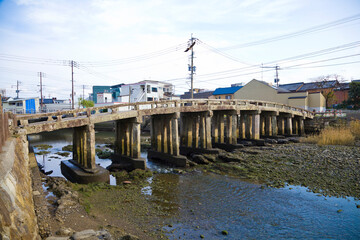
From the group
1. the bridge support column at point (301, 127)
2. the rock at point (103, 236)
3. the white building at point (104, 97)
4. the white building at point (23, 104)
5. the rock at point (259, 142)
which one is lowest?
the rock at point (259, 142)

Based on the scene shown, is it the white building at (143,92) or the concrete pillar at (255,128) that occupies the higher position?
the white building at (143,92)

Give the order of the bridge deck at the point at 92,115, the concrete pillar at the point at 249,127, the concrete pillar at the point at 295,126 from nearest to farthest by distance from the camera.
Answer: the bridge deck at the point at 92,115, the concrete pillar at the point at 249,127, the concrete pillar at the point at 295,126

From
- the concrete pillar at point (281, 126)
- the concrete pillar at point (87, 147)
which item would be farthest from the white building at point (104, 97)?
the concrete pillar at point (87, 147)

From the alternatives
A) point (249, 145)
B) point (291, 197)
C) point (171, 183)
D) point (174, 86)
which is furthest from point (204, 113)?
point (174, 86)

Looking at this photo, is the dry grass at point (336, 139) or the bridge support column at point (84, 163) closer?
the bridge support column at point (84, 163)

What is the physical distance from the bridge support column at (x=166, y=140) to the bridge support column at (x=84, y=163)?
5.10 m

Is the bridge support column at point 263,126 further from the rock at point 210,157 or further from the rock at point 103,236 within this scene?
the rock at point 103,236

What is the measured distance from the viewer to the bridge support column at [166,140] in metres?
15.5

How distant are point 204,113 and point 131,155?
671 centimetres

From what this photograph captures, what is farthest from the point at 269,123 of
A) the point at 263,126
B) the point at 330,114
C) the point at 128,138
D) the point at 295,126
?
the point at 128,138

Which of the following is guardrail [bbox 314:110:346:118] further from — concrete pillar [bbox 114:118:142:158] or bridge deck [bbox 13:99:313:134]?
concrete pillar [bbox 114:118:142:158]

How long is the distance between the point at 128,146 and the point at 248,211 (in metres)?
8.73

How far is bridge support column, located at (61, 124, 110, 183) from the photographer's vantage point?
11.1m

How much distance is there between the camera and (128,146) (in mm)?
14578
